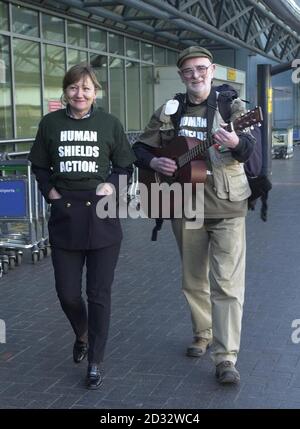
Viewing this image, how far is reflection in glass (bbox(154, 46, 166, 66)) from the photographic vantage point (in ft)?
63.9

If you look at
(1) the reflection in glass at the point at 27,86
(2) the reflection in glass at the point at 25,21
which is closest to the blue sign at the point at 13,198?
(1) the reflection in glass at the point at 27,86

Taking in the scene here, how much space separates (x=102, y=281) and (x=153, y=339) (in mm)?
1135

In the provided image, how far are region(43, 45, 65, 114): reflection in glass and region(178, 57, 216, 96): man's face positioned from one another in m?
9.57

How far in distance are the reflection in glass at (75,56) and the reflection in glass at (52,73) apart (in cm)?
32

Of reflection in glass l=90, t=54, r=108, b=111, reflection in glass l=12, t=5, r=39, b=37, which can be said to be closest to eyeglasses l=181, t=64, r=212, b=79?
reflection in glass l=12, t=5, r=39, b=37

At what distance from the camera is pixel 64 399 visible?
3.93 metres

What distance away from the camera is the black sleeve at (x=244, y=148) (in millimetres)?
3821

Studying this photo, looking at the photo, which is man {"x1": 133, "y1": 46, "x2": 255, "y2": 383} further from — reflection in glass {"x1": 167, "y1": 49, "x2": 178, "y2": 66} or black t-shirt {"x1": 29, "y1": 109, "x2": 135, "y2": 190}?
reflection in glass {"x1": 167, "y1": 49, "x2": 178, "y2": 66}

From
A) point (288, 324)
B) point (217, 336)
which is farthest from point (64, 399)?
point (288, 324)

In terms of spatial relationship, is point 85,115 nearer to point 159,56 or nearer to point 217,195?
point 217,195

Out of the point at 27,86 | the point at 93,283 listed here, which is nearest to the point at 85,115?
the point at 93,283

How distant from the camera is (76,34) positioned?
48.6 feet
